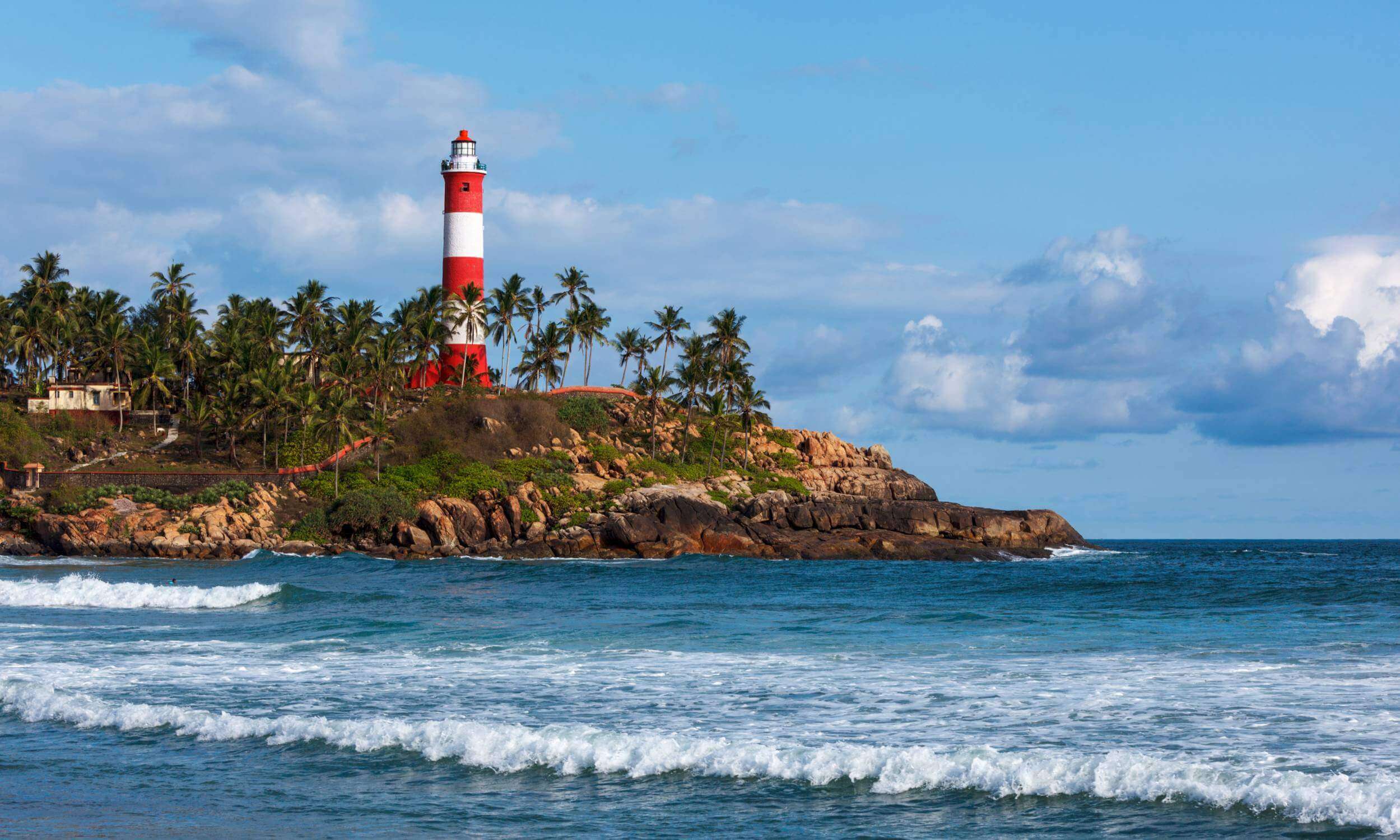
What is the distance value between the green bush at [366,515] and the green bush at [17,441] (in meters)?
16.4

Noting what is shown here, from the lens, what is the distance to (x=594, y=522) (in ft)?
190

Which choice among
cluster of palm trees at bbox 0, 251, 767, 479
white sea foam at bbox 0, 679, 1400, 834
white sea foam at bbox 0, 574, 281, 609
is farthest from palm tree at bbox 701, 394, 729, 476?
white sea foam at bbox 0, 679, 1400, 834

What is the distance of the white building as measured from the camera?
67.1 metres

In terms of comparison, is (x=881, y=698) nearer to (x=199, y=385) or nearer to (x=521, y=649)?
(x=521, y=649)

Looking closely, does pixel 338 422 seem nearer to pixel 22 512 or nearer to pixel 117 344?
pixel 22 512

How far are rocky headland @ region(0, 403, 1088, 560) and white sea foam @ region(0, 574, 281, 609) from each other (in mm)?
21373

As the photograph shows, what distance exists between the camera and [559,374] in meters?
75.3

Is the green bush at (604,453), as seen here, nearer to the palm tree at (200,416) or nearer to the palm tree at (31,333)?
the palm tree at (200,416)

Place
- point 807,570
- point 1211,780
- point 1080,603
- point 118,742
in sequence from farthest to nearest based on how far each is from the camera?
1. point 807,570
2. point 1080,603
3. point 118,742
4. point 1211,780

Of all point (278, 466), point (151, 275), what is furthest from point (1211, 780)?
point (151, 275)

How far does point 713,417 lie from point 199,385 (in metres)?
31.2

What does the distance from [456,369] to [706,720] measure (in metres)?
60.9

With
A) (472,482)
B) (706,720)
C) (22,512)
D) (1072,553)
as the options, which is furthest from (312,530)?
(706,720)

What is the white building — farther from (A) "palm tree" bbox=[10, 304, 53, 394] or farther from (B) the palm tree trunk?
(B) the palm tree trunk
